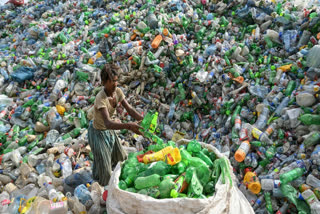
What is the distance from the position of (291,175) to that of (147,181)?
5.30ft

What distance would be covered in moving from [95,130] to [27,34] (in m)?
6.17

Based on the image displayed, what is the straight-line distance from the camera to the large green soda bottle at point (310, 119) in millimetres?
3119

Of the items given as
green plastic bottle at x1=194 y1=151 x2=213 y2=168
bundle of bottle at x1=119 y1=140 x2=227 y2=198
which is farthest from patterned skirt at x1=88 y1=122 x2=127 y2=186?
green plastic bottle at x1=194 y1=151 x2=213 y2=168

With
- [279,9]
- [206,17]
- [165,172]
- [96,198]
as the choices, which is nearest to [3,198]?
[96,198]

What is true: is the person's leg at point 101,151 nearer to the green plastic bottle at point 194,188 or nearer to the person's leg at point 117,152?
the person's leg at point 117,152

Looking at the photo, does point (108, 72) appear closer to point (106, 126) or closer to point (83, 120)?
point (106, 126)

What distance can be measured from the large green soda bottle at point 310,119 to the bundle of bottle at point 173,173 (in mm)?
1444

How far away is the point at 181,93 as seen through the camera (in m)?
4.71

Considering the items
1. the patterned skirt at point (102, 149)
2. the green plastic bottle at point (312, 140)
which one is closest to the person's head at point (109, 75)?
the patterned skirt at point (102, 149)

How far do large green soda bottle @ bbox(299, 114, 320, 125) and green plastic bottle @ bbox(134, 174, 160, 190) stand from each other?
6.90ft

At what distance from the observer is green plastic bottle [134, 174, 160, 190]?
218 centimetres

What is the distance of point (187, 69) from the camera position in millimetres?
4840

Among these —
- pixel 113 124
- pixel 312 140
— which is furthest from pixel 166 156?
pixel 312 140

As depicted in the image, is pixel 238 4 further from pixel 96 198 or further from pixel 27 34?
pixel 27 34
